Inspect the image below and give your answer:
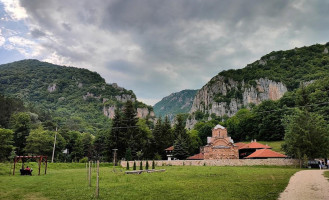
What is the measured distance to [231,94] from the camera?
16462 centimetres

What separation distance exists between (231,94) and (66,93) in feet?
386

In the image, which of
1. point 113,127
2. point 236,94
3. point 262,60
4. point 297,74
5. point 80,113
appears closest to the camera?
point 113,127

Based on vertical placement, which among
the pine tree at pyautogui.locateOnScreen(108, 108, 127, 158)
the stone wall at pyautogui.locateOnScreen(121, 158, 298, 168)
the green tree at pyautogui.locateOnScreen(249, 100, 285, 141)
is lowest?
the stone wall at pyautogui.locateOnScreen(121, 158, 298, 168)

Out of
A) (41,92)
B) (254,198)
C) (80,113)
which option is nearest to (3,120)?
(254,198)

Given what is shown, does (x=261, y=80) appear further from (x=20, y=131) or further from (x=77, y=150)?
(x=20, y=131)

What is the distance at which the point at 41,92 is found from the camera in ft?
529

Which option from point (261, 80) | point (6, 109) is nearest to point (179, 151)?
point (6, 109)

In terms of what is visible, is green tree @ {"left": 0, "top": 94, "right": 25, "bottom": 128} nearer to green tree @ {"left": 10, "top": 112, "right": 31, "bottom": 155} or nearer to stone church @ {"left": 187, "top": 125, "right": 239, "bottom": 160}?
green tree @ {"left": 10, "top": 112, "right": 31, "bottom": 155}

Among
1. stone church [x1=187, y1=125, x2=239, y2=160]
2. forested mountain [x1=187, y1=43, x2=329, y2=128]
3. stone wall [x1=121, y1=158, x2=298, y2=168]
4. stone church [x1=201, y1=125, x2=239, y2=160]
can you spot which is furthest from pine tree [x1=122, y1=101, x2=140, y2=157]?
forested mountain [x1=187, y1=43, x2=329, y2=128]

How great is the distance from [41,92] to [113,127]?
134 m

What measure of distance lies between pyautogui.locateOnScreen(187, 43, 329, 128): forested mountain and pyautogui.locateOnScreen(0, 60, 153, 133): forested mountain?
47.6 meters

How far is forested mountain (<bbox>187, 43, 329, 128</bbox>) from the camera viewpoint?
424ft

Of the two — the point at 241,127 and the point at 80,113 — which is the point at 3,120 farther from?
the point at 80,113

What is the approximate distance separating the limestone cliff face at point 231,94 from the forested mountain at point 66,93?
43746 mm
